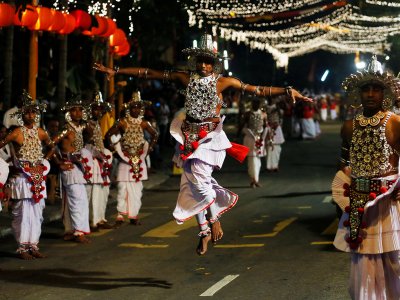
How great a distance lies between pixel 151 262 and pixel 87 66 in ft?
48.7

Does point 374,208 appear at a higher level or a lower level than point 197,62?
lower

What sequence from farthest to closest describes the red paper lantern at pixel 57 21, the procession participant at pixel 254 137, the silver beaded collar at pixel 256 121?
the silver beaded collar at pixel 256 121, the procession participant at pixel 254 137, the red paper lantern at pixel 57 21

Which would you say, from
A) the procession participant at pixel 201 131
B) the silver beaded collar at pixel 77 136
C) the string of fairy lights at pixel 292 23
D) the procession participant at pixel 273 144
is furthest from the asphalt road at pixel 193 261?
the string of fairy lights at pixel 292 23

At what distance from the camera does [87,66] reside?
26.4 metres

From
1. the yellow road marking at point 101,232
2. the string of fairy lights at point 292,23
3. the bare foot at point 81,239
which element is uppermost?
the string of fairy lights at point 292,23

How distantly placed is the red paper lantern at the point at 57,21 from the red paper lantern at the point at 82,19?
0.75 metres

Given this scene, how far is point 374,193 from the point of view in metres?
8.47

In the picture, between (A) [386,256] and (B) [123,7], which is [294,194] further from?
(A) [386,256]

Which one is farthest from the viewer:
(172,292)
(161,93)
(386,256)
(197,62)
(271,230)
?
(161,93)

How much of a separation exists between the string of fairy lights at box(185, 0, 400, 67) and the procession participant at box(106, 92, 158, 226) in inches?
445

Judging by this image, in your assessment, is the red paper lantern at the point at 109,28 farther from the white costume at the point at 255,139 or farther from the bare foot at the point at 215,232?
the bare foot at the point at 215,232

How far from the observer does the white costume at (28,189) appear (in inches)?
504

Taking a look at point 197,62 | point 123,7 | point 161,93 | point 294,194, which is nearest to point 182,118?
point 197,62

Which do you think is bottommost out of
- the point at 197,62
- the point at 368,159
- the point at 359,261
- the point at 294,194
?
the point at 294,194
